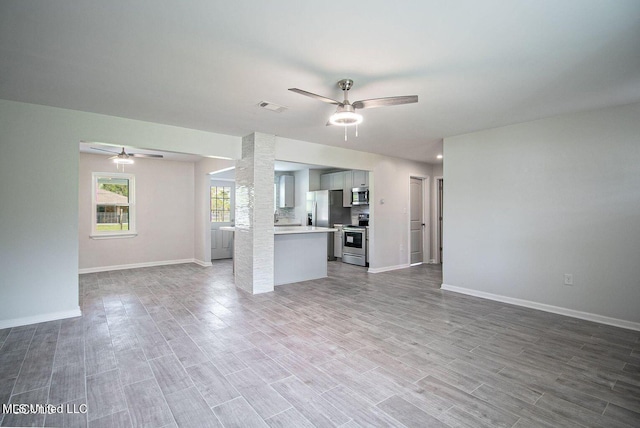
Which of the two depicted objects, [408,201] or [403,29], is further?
[408,201]

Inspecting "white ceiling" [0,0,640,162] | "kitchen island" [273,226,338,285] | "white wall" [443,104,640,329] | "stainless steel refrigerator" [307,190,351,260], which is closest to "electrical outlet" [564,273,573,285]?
"white wall" [443,104,640,329]

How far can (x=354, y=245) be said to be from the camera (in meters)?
7.67

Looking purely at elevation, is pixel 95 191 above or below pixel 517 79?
below

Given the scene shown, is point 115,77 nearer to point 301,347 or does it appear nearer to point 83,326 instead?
point 83,326

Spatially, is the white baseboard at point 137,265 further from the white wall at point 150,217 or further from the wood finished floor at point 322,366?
the wood finished floor at point 322,366

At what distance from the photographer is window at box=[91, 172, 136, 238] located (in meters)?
6.59

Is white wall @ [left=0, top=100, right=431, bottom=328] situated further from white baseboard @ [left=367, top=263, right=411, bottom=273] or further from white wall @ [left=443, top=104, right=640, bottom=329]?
white wall @ [left=443, top=104, right=640, bottom=329]

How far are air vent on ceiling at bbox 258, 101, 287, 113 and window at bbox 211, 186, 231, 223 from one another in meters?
5.11

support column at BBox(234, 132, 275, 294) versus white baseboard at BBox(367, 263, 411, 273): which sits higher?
support column at BBox(234, 132, 275, 294)

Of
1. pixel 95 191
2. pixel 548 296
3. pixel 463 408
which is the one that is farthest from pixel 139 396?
pixel 95 191

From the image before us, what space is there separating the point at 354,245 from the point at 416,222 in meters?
1.71

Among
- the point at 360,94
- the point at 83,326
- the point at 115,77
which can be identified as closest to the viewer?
the point at 115,77

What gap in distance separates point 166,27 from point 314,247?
14.8ft

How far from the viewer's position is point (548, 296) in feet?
13.4
